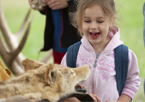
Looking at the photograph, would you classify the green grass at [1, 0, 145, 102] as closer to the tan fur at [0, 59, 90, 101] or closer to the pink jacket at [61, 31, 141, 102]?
the pink jacket at [61, 31, 141, 102]

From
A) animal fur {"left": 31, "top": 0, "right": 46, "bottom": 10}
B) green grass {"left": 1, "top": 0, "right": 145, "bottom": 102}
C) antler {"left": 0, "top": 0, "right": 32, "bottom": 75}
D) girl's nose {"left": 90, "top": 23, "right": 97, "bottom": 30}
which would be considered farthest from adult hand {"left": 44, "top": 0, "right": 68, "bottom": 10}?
green grass {"left": 1, "top": 0, "right": 145, "bottom": 102}

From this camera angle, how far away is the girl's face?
3.60ft

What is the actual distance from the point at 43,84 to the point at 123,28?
10.1 feet

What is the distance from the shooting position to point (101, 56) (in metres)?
1.12

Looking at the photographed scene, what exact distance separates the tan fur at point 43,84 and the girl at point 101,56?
28 centimetres

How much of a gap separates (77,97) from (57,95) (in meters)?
0.08

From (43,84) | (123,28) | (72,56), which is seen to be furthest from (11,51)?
(123,28)

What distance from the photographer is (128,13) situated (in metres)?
5.93

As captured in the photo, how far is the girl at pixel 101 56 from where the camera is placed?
109cm

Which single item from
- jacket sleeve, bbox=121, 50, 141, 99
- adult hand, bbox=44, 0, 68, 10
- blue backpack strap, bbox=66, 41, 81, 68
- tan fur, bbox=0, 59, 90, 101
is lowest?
jacket sleeve, bbox=121, 50, 141, 99

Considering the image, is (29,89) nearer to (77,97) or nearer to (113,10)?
(77,97)

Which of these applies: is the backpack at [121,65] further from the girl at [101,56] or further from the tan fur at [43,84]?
the tan fur at [43,84]

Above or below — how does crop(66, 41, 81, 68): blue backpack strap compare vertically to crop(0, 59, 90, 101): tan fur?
below

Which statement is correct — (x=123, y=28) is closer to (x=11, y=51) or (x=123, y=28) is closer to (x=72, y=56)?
(x=11, y=51)
